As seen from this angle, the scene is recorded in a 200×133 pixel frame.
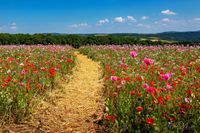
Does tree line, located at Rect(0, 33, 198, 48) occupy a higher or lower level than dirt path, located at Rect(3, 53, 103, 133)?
higher

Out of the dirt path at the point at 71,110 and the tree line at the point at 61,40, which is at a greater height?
the tree line at the point at 61,40

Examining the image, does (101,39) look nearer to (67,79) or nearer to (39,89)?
(67,79)

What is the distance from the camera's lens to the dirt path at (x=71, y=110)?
6.67 m

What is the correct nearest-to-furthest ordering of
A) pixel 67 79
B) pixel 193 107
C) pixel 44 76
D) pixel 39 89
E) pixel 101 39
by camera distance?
pixel 193 107 → pixel 39 89 → pixel 44 76 → pixel 67 79 → pixel 101 39

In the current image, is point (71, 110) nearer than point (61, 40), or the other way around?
point (71, 110)

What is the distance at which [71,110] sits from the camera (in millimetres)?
7887

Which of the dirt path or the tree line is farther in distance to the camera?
the tree line

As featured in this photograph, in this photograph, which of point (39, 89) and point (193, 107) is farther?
point (39, 89)

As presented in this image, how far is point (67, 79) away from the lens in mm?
12156

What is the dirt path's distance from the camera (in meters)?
6.67

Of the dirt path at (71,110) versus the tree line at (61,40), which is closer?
the dirt path at (71,110)

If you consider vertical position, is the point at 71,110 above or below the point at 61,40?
below

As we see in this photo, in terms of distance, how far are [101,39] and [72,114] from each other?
3199cm

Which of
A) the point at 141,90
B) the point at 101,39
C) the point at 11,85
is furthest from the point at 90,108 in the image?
the point at 101,39
